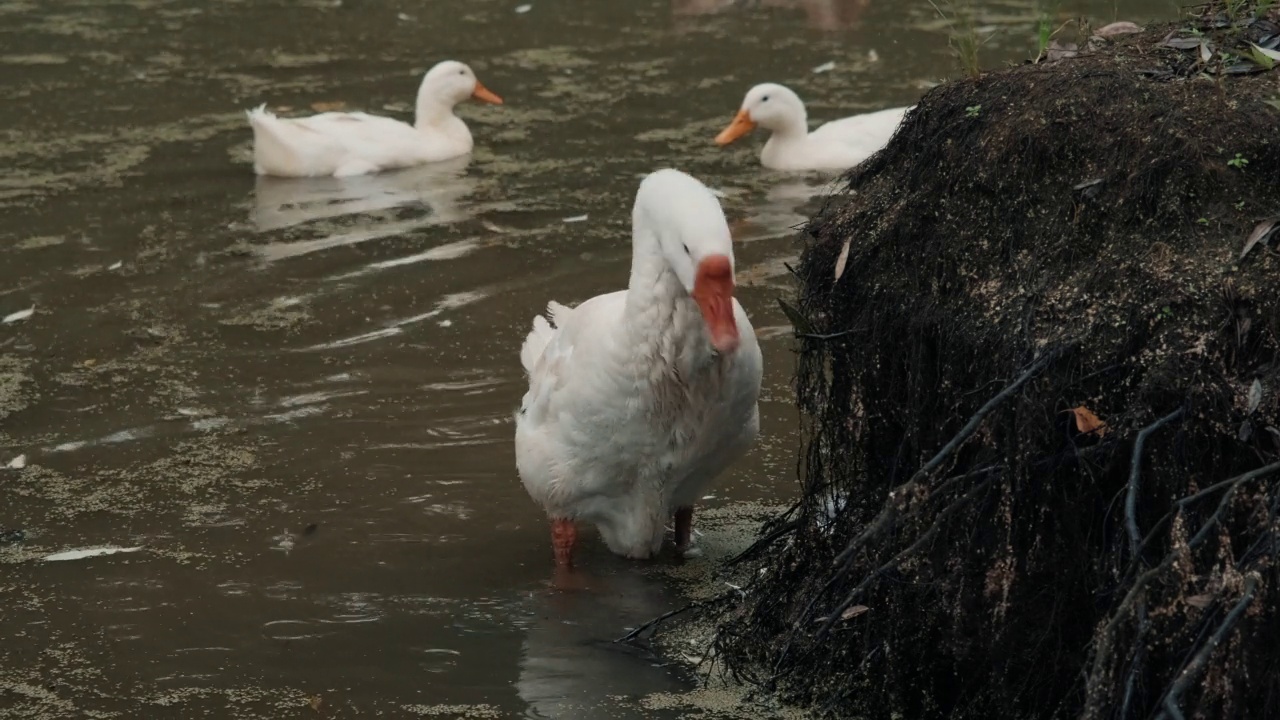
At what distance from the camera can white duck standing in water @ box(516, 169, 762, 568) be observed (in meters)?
4.73

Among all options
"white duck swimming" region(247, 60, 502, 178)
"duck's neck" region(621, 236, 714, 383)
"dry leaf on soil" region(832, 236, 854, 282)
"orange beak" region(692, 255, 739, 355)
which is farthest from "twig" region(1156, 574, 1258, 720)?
"white duck swimming" region(247, 60, 502, 178)

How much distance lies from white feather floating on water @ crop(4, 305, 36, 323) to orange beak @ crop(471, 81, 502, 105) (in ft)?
14.4

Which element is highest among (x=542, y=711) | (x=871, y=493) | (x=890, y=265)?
(x=890, y=265)

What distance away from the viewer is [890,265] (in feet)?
13.3

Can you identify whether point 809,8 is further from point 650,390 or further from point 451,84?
point 650,390

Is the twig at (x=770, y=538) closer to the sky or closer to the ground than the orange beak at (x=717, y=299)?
closer to the ground

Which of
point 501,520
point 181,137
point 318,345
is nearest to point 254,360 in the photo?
point 318,345

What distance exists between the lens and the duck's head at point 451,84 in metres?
11.5

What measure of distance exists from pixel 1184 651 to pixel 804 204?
7185 millimetres

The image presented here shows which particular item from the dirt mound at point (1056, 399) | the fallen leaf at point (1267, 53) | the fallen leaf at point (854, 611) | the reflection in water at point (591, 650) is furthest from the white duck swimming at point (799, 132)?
the fallen leaf at point (854, 611)

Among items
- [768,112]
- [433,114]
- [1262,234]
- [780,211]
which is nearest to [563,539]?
[1262,234]

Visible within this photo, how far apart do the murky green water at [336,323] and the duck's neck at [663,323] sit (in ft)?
2.94

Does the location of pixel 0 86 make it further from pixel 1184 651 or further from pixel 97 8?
pixel 1184 651

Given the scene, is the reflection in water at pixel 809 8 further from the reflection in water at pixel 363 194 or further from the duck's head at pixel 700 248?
the duck's head at pixel 700 248
